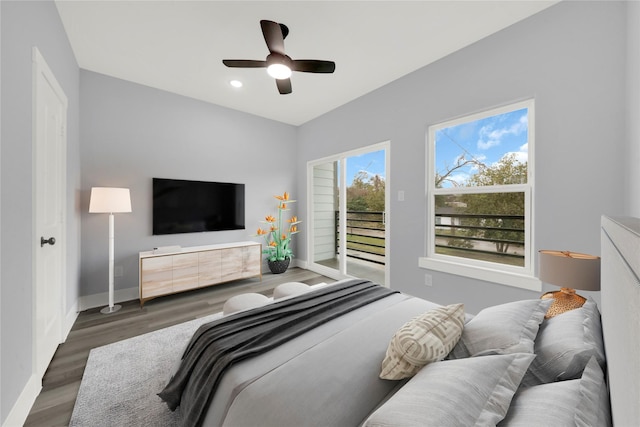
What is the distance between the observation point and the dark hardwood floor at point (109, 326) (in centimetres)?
154

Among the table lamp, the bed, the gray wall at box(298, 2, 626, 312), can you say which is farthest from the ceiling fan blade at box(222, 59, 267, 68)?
the table lamp

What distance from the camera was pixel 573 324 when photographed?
1.03 metres

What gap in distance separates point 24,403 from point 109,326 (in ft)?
3.97

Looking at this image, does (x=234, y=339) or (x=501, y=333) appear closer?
(x=501, y=333)

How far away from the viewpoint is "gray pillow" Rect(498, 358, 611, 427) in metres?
0.62

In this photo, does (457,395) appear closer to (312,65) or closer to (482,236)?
(482,236)

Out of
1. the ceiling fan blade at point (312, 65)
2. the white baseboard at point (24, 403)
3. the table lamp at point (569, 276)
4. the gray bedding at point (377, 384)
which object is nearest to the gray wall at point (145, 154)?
the white baseboard at point (24, 403)

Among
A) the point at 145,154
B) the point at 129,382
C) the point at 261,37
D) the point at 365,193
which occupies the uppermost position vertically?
the point at 261,37

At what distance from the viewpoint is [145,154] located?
3404 mm


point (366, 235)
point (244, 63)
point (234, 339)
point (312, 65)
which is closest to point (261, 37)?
point (244, 63)

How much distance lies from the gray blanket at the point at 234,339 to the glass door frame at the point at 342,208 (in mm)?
1682

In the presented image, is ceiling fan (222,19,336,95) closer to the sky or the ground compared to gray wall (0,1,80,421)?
closer to the sky

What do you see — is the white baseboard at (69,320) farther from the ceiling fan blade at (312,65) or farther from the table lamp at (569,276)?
the table lamp at (569,276)

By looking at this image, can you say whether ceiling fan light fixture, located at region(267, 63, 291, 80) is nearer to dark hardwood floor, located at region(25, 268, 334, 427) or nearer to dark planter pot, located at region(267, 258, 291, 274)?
dark hardwood floor, located at region(25, 268, 334, 427)
